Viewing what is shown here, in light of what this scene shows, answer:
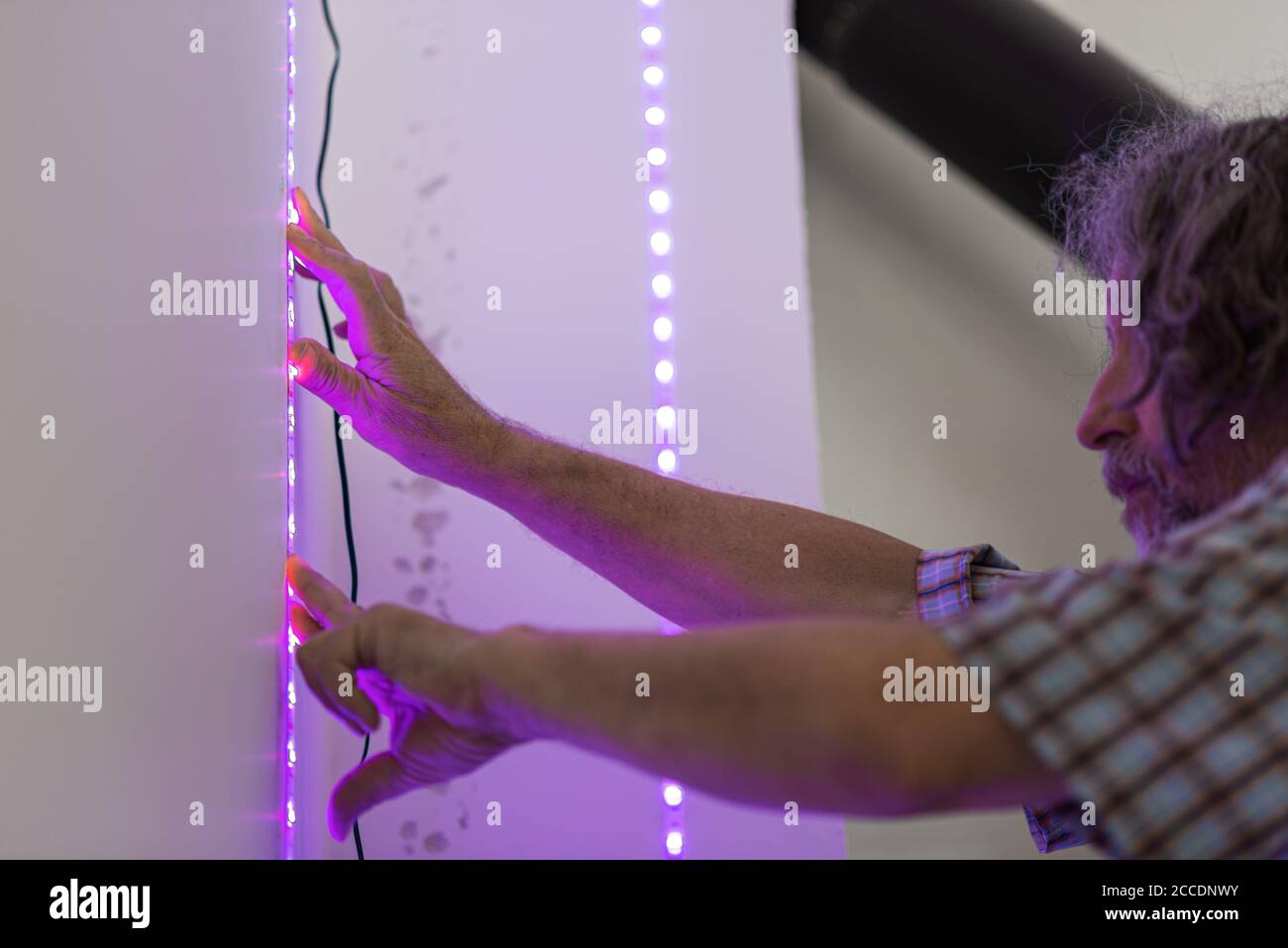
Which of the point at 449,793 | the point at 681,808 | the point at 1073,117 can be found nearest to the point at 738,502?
the point at 681,808

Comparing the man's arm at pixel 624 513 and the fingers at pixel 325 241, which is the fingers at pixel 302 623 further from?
the fingers at pixel 325 241

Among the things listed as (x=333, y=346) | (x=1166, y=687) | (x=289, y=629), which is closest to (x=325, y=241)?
(x=333, y=346)

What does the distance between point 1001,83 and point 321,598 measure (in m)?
1.35

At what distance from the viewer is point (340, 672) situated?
2.66 ft

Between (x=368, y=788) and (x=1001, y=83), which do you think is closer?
(x=368, y=788)

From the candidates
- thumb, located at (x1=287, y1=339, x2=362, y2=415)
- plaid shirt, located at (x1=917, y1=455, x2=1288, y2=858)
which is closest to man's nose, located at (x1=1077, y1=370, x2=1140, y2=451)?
plaid shirt, located at (x1=917, y1=455, x2=1288, y2=858)

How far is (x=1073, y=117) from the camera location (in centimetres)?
174

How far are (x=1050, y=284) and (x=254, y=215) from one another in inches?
57.8

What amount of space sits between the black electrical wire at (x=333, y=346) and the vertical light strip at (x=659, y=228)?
380 millimetres

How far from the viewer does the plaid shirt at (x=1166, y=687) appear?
1.94ft

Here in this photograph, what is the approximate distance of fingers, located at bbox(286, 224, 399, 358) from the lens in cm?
115

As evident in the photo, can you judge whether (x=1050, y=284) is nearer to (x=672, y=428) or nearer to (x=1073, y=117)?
(x=1073, y=117)

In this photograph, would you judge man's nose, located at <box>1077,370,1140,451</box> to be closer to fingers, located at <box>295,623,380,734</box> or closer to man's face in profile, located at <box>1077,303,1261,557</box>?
man's face in profile, located at <box>1077,303,1261,557</box>

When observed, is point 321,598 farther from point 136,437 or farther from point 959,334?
point 959,334
